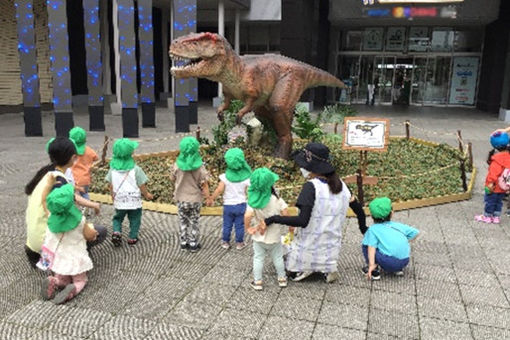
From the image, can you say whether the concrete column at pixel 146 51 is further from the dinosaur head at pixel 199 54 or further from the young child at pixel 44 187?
the young child at pixel 44 187

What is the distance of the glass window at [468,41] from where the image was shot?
2228 cm

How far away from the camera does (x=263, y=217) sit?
3982mm

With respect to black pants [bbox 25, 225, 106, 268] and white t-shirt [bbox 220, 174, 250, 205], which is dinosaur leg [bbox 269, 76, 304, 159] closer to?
white t-shirt [bbox 220, 174, 250, 205]

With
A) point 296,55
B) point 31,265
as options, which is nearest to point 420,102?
point 296,55

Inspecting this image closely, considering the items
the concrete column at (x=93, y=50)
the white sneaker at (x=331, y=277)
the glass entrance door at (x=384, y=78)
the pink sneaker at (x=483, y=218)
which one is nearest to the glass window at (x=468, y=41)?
the glass entrance door at (x=384, y=78)

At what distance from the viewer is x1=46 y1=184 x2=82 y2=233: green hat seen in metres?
3.62

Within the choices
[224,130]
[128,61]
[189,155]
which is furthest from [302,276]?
[128,61]

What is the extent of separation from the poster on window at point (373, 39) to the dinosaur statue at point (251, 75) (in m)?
16.3

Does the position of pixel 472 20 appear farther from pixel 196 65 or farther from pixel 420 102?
pixel 196 65

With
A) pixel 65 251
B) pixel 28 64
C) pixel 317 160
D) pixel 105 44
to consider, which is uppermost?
pixel 105 44

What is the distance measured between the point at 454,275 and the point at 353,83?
21.0 meters

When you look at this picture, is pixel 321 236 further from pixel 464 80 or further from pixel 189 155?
pixel 464 80

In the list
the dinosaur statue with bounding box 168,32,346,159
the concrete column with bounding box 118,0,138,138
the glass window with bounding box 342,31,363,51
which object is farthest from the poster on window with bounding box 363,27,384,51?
the dinosaur statue with bounding box 168,32,346,159

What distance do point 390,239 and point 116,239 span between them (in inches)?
113
